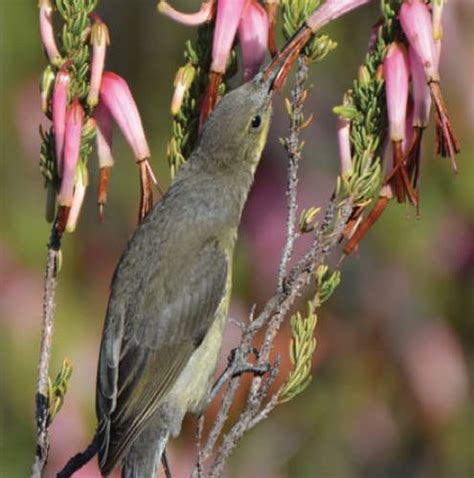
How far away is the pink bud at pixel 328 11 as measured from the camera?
4367 mm

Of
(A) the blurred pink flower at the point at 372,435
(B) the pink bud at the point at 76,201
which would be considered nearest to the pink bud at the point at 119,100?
(B) the pink bud at the point at 76,201

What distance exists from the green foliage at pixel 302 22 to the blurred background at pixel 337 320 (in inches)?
80.5

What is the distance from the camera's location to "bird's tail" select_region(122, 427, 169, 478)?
5.41 m

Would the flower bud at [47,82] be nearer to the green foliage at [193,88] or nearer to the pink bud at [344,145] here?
the green foliage at [193,88]

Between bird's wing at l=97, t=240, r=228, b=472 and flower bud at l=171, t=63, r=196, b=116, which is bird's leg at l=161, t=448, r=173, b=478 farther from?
flower bud at l=171, t=63, r=196, b=116

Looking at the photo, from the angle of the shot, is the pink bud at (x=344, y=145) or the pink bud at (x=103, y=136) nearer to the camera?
the pink bud at (x=344, y=145)

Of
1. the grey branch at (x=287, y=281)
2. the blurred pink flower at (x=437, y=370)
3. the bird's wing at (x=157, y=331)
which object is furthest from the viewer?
the blurred pink flower at (x=437, y=370)

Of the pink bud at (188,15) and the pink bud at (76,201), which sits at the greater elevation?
the pink bud at (188,15)

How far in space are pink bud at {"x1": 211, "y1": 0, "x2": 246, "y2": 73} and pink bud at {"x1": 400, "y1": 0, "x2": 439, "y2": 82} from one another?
1.81 feet

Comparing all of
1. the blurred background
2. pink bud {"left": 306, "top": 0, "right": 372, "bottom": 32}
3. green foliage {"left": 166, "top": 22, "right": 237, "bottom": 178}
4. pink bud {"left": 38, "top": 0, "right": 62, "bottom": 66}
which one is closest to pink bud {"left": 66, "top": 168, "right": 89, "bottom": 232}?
pink bud {"left": 38, "top": 0, "right": 62, "bottom": 66}

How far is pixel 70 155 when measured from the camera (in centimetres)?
429

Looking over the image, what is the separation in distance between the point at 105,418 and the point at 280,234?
1825mm

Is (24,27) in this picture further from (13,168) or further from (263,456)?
(263,456)

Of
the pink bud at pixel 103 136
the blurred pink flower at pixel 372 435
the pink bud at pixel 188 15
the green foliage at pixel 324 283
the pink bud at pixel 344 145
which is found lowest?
the blurred pink flower at pixel 372 435
